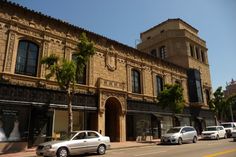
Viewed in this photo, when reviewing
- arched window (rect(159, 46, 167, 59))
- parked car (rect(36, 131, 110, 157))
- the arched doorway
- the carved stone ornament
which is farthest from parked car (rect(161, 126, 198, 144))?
arched window (rect(159, 46, 167, 59))

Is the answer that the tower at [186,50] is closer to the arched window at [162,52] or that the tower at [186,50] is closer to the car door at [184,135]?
the arched window at [162,52]

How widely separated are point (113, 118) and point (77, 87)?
5634mm

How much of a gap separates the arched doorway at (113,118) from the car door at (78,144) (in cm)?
919

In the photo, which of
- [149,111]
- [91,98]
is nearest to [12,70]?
[91,98]

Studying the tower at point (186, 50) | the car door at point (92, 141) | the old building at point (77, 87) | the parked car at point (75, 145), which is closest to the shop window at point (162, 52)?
→ the tower at point (186, 50)

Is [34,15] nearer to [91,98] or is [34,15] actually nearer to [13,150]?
[91,98]

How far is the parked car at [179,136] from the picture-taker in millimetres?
19156

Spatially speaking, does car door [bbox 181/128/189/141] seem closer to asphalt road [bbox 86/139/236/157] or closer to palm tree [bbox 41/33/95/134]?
asphalt road [bbox 86/139/236/157]

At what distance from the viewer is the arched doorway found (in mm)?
21858

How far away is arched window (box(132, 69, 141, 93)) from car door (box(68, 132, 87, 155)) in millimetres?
13029

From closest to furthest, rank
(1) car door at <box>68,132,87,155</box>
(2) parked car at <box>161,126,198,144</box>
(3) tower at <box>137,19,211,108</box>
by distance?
(1) car door at <box>68,132,87,155</box> → (2) parked car at <box>161,126,198,144</box> → (3) tower at <box>137,19,211,108</box>

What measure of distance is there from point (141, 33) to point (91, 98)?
1059 inches

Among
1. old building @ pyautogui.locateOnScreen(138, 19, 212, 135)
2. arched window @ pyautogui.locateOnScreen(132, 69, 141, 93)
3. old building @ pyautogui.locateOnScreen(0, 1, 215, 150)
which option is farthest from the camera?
old building @ pyautogui.locateOnScreen(138, 19, 212, 135)

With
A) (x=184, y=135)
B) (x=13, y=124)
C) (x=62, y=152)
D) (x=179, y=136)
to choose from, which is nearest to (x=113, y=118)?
(x=179, y=136)
